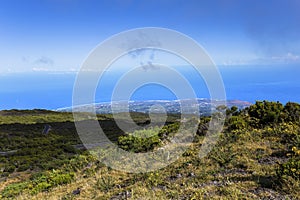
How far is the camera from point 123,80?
977cm

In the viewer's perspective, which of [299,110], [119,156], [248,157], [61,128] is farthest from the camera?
[61,128]

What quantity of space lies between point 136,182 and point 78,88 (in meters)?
3.42

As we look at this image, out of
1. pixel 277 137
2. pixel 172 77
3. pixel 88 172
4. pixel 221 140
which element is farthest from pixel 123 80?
pixel 277 137

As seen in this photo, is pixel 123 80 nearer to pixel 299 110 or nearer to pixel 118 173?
pixel 118 173

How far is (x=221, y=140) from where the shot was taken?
35.6 ft

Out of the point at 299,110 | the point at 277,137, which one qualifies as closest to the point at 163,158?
the point at 277,137

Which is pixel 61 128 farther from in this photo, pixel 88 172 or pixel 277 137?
pixel 277 137

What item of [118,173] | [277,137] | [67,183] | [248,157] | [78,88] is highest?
[78,88]

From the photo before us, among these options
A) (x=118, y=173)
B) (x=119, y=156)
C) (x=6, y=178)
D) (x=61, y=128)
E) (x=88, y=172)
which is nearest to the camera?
(x=118, y=173)

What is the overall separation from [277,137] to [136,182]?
624 centimetres

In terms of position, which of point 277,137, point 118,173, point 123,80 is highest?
point 123,80

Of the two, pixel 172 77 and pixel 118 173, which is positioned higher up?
pixel 172 77

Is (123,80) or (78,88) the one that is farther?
(123,80)

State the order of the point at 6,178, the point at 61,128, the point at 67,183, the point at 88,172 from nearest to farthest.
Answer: the point at 67,183
the point at 88,172
the point at 6,178
the point at 61,128
